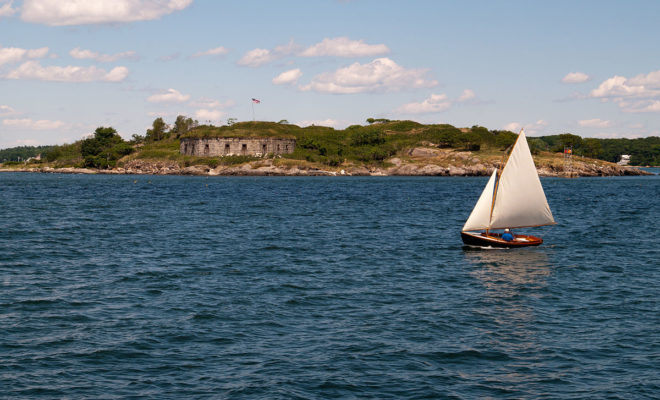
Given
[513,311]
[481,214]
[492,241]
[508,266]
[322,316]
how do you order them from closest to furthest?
[322,316], [513,311], [508,266], [492,241], [481,214]

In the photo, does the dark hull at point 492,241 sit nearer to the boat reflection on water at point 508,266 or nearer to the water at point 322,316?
the boat reflection on water at point 508,266

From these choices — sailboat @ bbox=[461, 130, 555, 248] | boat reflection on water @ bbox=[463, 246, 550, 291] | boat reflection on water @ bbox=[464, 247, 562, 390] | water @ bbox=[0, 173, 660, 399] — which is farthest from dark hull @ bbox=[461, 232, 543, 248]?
boat reflection on water @ bbox=[464, 247, 562, 390]

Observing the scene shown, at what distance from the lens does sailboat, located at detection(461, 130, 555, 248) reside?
43781 millimetres

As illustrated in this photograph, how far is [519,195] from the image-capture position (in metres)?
44.8

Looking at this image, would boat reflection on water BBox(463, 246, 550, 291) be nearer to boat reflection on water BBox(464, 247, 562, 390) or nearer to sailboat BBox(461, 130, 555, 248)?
boat reflection on water BBox(464, 247, 562, 390)

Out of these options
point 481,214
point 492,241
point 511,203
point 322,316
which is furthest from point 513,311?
point 511,203

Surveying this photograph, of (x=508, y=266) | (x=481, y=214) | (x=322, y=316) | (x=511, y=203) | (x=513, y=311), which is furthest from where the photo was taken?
(x=511, y=203)

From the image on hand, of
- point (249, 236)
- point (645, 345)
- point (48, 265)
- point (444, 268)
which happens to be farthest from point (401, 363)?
point (249, 236)

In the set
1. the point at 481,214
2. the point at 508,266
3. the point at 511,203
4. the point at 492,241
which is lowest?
the point at 508,266

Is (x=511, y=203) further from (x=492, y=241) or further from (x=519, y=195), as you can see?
(x=492, y=241)

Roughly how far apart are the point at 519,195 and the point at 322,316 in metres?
24.3

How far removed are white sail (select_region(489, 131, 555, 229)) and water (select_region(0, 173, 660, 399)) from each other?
2669mm

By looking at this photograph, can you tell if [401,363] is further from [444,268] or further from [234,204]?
[234,204]

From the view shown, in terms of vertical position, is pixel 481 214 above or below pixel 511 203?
below
